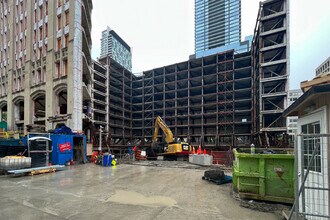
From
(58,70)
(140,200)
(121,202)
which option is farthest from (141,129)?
(121,202)

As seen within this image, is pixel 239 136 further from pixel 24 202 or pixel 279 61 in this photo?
pixel 24 202

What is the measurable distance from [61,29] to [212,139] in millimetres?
36305

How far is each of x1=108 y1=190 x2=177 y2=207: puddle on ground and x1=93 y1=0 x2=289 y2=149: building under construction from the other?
27.9 meters

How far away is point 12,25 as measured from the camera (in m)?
33.5

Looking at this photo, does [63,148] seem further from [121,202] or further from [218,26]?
[218,26]

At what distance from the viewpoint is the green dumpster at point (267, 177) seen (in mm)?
6777

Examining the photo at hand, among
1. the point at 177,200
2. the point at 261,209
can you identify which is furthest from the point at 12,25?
the point at 261,209

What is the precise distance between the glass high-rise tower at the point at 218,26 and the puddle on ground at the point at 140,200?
10812cm

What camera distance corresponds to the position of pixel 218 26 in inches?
4658

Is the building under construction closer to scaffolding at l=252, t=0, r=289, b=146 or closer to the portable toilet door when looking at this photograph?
scaffolding at l=252, t=0, r=289, b=146

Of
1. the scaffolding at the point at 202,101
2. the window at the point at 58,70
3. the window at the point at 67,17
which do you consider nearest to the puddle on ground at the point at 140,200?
the window at the point at 58,70

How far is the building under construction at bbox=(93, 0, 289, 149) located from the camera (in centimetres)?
3272

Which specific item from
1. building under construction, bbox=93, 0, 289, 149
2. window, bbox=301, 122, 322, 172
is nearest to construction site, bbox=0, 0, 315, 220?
building under construction, bbox=93, 0, 289, 149

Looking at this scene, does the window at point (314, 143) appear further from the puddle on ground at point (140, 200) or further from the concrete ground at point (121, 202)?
the puddle on ground at point (140, 200)
